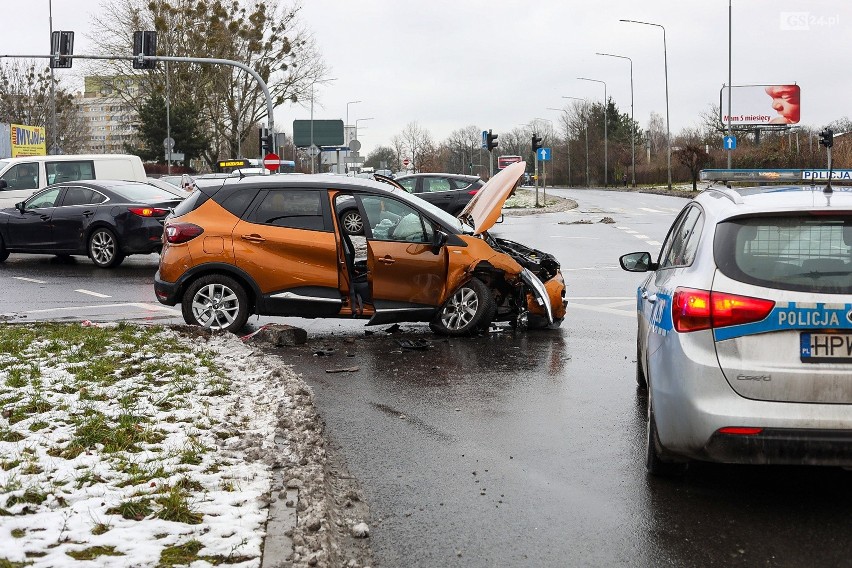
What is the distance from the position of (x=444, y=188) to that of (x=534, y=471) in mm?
23904

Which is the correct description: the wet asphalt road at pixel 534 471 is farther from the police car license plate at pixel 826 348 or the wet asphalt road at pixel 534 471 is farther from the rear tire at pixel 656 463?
the police car license plate at pixel 826 348

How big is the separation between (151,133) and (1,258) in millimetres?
49818

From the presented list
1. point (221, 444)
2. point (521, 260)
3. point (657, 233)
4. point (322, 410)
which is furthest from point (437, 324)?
point (657, 233)

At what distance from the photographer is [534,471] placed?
5820mm

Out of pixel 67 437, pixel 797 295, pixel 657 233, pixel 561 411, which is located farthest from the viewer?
pixel 657 233

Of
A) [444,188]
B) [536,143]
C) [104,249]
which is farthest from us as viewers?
[536,143]

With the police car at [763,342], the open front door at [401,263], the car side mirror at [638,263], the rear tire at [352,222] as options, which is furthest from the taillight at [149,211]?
the police car at [763,342]

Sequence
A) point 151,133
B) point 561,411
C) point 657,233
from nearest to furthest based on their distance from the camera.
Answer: point 561,411
point 657,233
point 151,133

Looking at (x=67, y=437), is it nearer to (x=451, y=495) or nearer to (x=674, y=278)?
(x=451, y=495)

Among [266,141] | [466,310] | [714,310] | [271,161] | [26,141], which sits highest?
[26,141]

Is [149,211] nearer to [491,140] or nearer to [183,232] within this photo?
[183,232]

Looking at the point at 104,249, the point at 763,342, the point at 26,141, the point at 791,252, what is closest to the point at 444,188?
A: the point at 104,249

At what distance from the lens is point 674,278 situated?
5527 mm

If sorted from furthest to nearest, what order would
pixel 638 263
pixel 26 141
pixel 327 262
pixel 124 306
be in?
1. pixel 26 141
2. pixel 124 306
3. pixel 327 262
4. pixel 638 263
